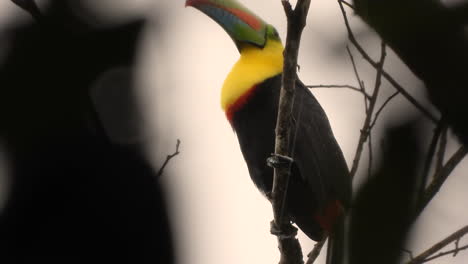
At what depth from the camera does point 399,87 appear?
1.13 ft

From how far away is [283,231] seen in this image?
200cm

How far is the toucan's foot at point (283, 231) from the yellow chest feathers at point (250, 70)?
0.96 metres

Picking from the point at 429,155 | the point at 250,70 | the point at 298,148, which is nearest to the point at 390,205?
the point at 429,155

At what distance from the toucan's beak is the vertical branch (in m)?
0.99

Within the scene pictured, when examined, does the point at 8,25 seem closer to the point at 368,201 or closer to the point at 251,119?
the point at 368,201

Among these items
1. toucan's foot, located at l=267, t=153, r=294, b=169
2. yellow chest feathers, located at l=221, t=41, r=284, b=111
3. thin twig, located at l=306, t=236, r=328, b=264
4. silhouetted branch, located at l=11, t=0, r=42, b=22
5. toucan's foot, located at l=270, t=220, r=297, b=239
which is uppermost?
silhouetted branch, located at l=11, t=0, r=42, b=22

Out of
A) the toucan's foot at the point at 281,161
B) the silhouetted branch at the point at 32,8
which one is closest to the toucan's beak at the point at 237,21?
the toucan's foot at the point at 281,161

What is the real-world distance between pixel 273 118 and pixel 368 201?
247cm

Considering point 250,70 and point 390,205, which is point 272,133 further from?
point 390,205

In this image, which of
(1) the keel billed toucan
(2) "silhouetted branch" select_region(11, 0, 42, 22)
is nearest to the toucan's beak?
(1) the keel billed toucan

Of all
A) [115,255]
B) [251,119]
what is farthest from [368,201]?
[251,119]

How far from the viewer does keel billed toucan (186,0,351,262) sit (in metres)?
2.60

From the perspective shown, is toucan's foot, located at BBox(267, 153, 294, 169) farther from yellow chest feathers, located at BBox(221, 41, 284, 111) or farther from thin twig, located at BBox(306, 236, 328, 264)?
yellow chest feathers, located at BBox(221, 41, 284, 111)

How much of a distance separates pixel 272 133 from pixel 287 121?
1.12 m
